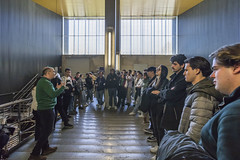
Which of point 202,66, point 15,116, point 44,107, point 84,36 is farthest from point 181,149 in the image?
point 84,36

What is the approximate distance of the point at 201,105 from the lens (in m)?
1.68

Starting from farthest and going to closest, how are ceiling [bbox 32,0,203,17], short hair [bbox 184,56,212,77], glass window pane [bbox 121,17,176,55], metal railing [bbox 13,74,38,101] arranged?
glass window pane [bbox 121,17,176,55] < ceiling [bbox 32,0,203,17] < metal railing [bbox 13,74,38,101] < short hair [bbox 184,56,212,77]

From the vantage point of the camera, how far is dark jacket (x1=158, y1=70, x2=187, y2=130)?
253 cm

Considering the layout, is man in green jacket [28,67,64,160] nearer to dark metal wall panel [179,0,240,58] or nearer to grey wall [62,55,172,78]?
dark metal wall panel [179,0,240,58]

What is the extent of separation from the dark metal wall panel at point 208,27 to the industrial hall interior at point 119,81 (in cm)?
7

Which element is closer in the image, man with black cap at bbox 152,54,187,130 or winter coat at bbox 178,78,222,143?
winter coat at bbox 178,78,222,143

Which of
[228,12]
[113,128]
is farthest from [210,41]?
[113,128]

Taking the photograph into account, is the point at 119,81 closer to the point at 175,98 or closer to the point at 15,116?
the point at 15,116

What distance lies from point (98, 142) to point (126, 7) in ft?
46.4

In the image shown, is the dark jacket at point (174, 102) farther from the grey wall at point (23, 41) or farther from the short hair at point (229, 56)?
the grey wall at point (23, 41)

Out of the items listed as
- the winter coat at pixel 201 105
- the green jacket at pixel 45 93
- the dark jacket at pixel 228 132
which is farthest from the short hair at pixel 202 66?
the green jacket at pixel 45 93

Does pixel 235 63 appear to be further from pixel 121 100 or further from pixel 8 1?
pixel 8 1

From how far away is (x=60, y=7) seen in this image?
51.1ft

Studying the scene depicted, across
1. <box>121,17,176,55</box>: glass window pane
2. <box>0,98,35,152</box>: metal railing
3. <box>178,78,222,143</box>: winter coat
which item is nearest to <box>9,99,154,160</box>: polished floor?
<box>0,98,35,152</box>: metal railing
